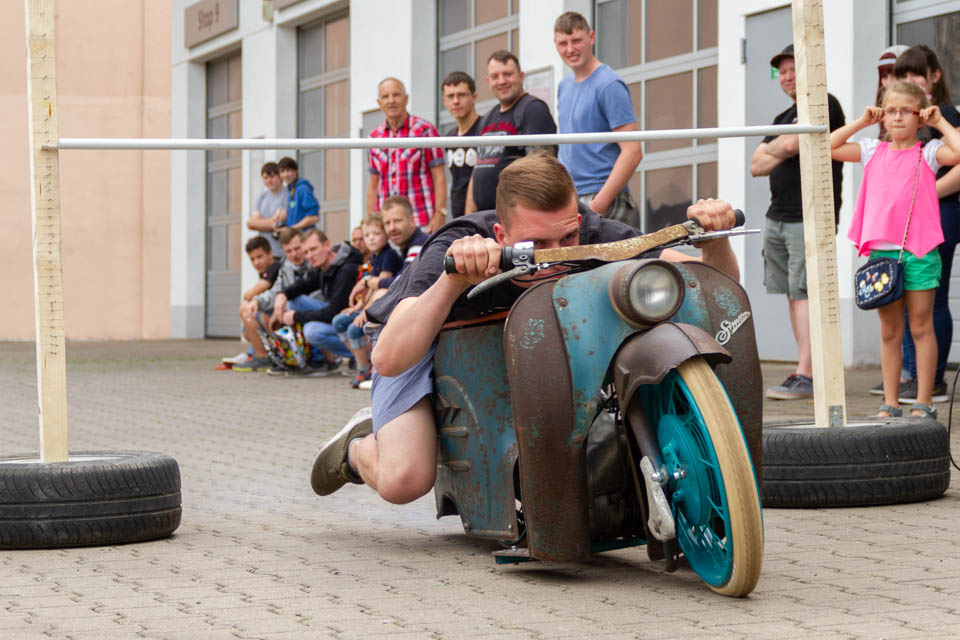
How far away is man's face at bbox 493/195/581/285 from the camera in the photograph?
369cm

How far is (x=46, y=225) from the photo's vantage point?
14.2 feet

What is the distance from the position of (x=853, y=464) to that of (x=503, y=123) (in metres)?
3.87

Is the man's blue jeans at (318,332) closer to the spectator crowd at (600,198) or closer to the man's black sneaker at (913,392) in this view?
the spectator crowd at (600,198)

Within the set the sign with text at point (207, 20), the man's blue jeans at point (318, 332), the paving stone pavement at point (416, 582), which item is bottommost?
the paving stone pavement at point (416, 582)

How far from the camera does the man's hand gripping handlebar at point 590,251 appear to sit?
340 cm

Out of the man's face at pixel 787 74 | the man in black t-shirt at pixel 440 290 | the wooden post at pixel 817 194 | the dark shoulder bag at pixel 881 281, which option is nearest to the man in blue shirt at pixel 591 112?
the man's face at pixel 787 74

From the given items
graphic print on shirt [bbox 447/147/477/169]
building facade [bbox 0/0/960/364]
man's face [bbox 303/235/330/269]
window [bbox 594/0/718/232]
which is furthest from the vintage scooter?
window [bbox 594/0/718/232]

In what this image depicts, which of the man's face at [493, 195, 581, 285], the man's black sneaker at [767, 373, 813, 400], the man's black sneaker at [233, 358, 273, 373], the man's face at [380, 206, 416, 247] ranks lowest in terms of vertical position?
the man's black sneaker at [233, 358, 273, 373]

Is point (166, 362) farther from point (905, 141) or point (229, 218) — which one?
point (905, 141)

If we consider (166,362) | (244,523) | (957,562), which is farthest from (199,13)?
(957,562)

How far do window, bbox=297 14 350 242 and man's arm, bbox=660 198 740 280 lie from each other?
48.0ft

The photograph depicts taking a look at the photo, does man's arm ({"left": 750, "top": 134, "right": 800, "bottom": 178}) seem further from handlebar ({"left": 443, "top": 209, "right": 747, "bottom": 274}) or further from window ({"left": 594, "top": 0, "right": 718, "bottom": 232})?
handlebar ({"left": 443, "top": 209, "right": 747, "bottom": 274})

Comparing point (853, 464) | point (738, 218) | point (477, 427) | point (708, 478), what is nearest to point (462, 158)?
point (853, 464)

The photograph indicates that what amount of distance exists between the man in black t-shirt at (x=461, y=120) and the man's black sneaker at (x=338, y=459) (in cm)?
429
